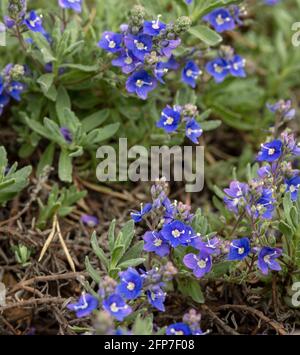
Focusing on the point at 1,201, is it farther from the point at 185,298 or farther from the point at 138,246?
the point at 185,298

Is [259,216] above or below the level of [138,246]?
above

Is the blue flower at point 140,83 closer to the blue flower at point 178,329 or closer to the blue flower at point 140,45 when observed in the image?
the blue flower at point 140,45

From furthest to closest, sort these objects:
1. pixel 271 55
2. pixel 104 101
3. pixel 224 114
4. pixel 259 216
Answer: pixel 271 55 < pixel 224 114 < pixel 104 101 < pixel 259 216

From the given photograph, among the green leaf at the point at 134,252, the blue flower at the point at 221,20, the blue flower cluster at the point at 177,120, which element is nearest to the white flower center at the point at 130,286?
the green leaf at the point at 134,252

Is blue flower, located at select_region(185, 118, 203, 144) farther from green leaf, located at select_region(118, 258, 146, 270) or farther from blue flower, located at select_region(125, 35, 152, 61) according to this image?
green leaf, located at select_region(118, 258, 146, 270)

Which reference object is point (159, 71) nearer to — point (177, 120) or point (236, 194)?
point (177, 120)

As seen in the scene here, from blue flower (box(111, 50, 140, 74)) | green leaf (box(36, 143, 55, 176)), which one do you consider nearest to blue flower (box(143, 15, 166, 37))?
blue flower (box(111, 50, 140, 74))
